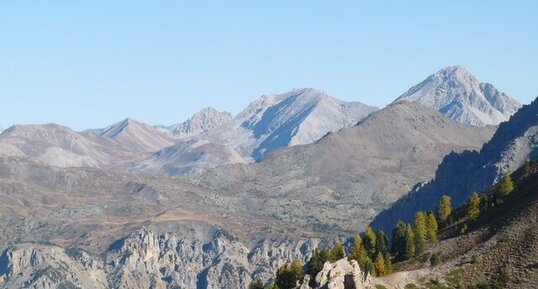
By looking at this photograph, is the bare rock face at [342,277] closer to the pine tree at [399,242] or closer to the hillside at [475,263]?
the hillside at [475,263]

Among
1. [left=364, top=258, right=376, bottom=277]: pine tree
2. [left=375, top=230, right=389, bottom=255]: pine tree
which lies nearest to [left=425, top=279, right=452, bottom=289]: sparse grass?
[left=364, top=258, right=376, bottom=277]: pine tree

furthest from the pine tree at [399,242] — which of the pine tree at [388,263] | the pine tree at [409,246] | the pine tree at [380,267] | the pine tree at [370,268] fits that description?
the pine tree at [370,268]

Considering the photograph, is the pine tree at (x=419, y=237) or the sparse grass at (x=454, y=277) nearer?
the sparse grass at (x=454, y=277)

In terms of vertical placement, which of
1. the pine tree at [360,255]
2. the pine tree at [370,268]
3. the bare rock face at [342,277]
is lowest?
the bare rock face at [342,277]

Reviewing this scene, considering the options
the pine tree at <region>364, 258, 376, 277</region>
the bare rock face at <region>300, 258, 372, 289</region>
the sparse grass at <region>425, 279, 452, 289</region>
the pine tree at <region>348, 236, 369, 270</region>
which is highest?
the pine tree at <region>348, 236, 369, 270</region>

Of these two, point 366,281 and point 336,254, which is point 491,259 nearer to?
point 366,281

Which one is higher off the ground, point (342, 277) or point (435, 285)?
point (342, 277)

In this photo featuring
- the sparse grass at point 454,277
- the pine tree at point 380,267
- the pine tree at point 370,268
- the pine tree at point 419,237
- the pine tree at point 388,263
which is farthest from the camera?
the pine tree at point 419,237

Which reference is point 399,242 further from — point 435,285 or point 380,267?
point 435,285

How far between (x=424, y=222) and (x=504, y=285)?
170 ft

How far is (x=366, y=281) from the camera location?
147 m

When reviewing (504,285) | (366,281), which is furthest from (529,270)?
(366,281)

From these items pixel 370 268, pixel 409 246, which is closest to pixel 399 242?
pixel 409 246

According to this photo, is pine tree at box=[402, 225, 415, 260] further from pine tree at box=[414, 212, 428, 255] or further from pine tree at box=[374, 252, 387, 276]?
Result: pine tree at box=[374, 252, 387, 276]
